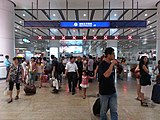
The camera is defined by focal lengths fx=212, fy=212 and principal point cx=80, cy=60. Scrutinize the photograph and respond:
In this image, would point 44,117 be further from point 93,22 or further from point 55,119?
point 93,22

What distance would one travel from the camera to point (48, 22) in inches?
430

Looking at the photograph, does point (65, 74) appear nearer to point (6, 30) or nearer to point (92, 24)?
point (92, 24)

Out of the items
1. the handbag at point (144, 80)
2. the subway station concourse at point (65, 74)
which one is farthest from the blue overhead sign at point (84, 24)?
the handbag at point (144, 80)

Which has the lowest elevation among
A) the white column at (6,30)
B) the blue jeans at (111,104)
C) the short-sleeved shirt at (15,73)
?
the blue jeans at (111,104)

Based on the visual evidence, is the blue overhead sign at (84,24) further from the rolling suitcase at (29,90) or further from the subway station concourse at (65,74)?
the rolling suitcase at (29,90)

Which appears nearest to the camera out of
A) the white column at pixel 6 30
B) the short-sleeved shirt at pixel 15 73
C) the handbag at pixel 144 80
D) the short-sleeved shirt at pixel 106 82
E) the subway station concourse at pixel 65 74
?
the short-sleeved shirt at pixel 106 82

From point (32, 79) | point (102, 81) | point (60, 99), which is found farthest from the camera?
point (32, 79)

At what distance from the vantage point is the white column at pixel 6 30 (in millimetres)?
12422

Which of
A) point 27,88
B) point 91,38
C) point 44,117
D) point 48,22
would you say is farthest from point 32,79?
point 91,38

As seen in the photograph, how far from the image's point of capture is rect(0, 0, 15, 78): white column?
1242cm

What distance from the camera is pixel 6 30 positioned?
41.8ft

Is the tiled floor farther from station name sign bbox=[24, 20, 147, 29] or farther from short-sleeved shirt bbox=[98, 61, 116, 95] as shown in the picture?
station name sign bbox=[24, 20, 147, 29]

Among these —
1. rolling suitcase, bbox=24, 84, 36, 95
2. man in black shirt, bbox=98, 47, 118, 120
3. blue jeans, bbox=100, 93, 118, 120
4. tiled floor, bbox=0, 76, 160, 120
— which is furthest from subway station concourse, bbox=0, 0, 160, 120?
blue jeans, bbox=100, 93, 118, 120

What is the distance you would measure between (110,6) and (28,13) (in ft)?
20.2
